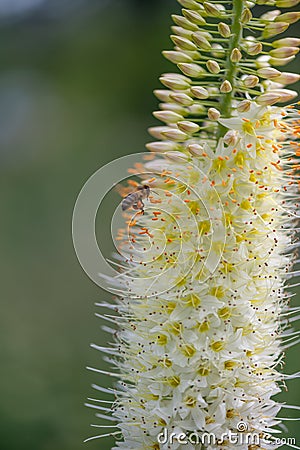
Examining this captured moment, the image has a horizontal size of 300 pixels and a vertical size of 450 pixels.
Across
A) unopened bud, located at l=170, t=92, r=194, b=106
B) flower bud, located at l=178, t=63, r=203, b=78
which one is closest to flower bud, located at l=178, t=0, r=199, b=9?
flower bud, located at l=178, t=63, r=203, b=78

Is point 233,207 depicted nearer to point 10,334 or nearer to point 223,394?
point 223,394

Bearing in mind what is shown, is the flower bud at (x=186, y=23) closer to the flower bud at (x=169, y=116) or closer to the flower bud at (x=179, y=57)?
the flower bud at (x=179, y=57)

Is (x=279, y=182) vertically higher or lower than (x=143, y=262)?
higher

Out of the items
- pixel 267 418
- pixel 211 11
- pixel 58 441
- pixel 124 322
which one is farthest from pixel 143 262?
pixel 58 441

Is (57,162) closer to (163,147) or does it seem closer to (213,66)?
(163,147)

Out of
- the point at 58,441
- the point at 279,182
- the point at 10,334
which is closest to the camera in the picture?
the point at 279,182

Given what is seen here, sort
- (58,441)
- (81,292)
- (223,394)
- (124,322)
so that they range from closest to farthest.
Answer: (223,394)
(124,322)
(58,441)
(81,292)

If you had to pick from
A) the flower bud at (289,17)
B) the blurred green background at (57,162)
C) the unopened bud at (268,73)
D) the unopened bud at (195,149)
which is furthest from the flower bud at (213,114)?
the blurred green background at (57,162)
